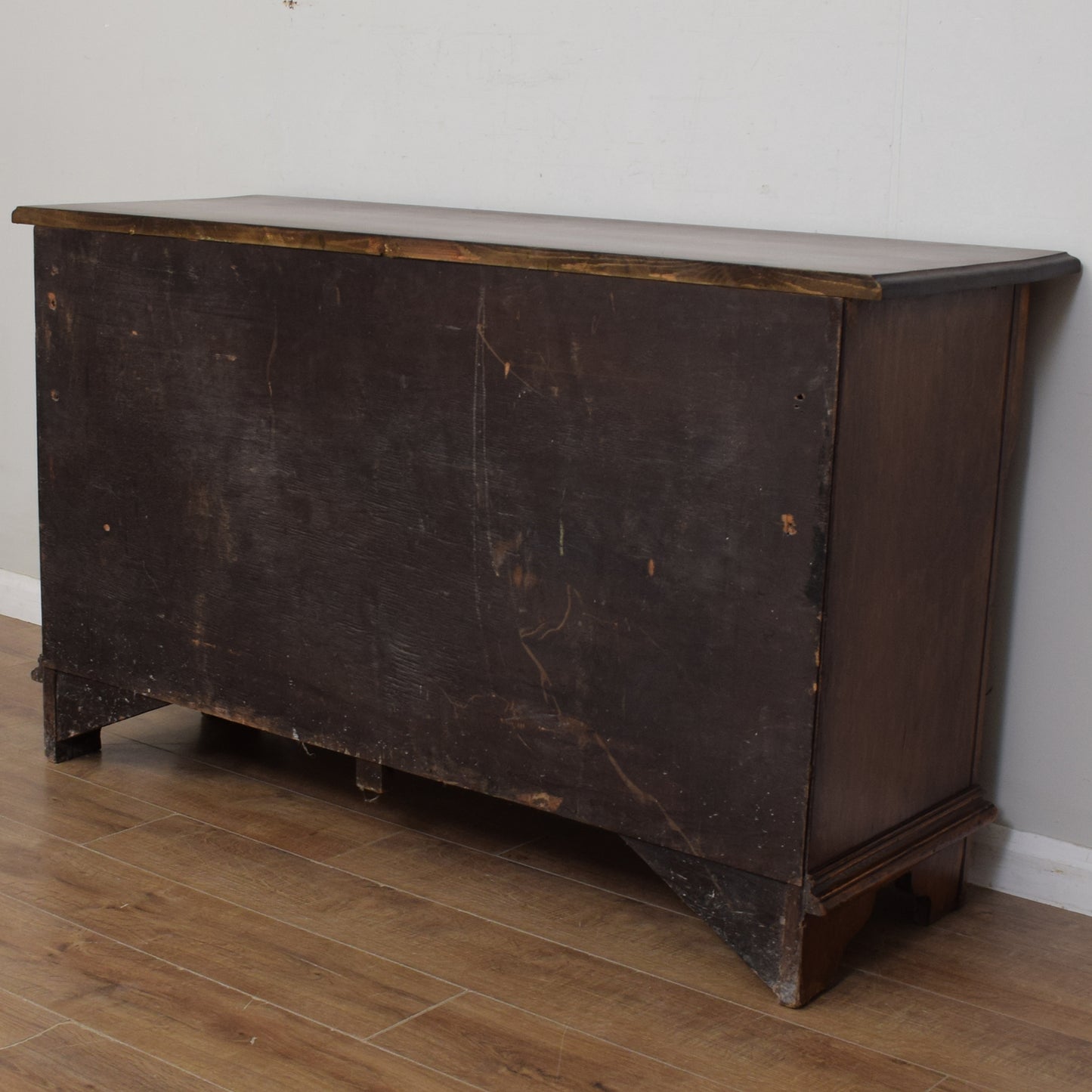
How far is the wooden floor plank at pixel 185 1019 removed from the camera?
1.64 m

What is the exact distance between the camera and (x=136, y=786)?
2.44 meters

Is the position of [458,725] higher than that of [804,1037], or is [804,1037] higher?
[458,725]

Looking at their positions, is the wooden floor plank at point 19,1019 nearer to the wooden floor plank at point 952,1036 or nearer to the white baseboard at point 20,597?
the wooden floor plank at point 952,1036

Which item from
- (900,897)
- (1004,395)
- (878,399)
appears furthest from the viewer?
(900,897)

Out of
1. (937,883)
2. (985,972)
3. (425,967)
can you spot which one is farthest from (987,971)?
(425,967)

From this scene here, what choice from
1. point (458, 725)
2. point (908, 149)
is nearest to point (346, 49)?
point (908, 149)

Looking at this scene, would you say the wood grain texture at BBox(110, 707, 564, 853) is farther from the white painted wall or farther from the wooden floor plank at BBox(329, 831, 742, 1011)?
the white painted wall

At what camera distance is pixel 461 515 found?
1.99 m

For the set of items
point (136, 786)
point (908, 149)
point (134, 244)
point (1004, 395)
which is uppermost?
point (908, 149)

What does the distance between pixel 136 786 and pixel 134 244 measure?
33.0 inches

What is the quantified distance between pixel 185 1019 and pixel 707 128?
1435 millimetres

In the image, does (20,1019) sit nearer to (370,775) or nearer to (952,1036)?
(370,775)

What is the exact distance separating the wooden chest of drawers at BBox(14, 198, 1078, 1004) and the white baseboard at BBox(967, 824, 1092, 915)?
0.13 metres

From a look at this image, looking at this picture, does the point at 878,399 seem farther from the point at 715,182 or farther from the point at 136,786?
the point at 136,786
